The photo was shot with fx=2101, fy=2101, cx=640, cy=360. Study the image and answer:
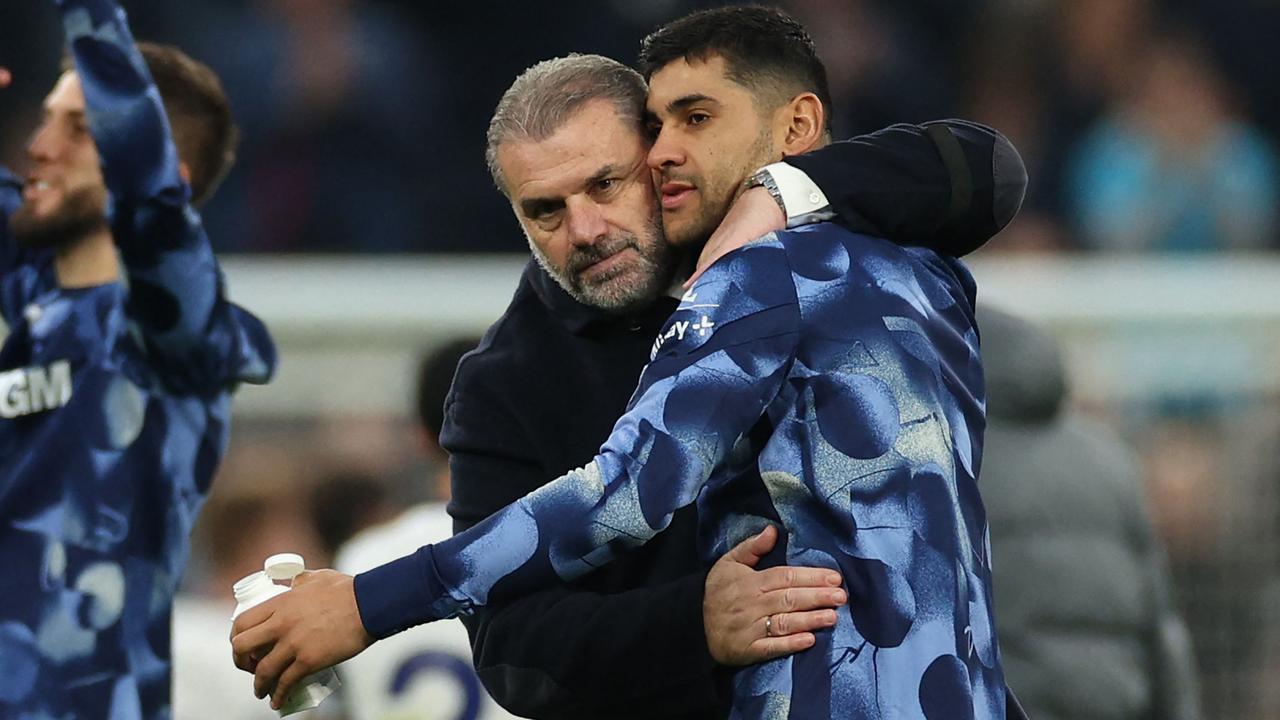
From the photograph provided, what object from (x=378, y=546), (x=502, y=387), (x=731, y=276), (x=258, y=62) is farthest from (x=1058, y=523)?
(x=258, y=62)

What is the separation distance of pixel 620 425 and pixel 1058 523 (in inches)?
85.8

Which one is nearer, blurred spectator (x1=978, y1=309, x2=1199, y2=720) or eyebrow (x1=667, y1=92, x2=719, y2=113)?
eyebrow (x1=667, y1=92, x2=719, y2=113)

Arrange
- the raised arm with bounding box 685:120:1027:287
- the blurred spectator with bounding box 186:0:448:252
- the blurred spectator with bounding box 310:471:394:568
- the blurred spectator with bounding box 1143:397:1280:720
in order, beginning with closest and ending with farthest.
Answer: the raised arm with bounding box 685:120:1027:287
the blurred spectator with bounding box 310:471:394:568
the blurred spectator with bounding box 1143:397:1280:720
the blurred spectator with bounding box 186:0:448:252

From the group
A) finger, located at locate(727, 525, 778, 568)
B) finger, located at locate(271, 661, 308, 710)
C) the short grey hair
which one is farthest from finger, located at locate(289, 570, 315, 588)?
the short grey hair

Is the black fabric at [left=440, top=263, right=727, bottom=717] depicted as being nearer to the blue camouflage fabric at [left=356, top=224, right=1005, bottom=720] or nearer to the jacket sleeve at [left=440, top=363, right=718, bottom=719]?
the jacket sleeve at [left=440, top=363, right=718, bottom=719]

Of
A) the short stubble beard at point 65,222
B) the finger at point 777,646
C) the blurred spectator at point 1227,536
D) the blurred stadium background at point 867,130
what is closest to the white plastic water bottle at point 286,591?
the finger at point 777,646

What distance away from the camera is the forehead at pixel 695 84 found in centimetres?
293

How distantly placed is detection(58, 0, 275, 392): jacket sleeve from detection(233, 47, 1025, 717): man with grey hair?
2.69 feet

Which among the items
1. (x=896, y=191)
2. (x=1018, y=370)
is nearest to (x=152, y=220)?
(x=896, y=191)

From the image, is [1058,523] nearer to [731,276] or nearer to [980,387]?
[980,387]

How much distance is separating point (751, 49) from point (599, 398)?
568 millimetres

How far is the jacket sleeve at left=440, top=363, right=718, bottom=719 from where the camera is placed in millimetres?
2803

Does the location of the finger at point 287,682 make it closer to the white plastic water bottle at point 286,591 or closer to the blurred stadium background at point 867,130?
the white plastic water bottle at point 286,591

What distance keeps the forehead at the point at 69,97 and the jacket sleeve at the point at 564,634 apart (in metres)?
1.31
